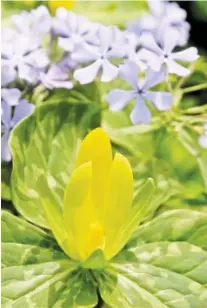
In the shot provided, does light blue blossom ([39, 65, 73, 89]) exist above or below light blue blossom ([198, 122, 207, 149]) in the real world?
above

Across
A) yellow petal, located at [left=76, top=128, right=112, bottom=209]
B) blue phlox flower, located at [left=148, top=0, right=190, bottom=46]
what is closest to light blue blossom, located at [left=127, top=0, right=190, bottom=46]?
blue phlox flower, located at [left=148, top=0, right=190, bottom=46]

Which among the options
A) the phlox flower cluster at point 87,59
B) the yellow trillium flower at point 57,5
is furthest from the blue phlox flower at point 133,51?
the yellow trillium flower at point 57,5

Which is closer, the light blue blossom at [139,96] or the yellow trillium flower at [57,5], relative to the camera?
the light blue blossom at [139,96]

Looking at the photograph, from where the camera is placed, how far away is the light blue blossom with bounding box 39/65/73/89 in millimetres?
382

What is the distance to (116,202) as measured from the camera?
31cm

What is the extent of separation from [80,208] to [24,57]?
0.41ft

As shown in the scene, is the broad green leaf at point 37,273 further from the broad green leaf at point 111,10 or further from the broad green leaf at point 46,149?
the broad green leaf at point 111,10

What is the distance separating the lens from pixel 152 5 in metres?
0.43

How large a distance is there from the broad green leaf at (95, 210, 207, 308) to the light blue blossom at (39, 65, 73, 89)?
11 cm

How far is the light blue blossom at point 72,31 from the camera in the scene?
387mm

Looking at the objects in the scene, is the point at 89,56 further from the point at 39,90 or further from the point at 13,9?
the point at 13,9

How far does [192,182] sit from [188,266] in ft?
0.24

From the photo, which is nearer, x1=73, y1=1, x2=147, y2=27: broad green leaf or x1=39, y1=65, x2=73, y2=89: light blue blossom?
x1=39, y1=65, x2=73, y2=89: light blue blossom

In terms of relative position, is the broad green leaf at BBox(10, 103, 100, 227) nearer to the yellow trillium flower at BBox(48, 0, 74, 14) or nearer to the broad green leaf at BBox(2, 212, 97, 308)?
the broad green leaf at BBox(2, 212, 97, 308)
